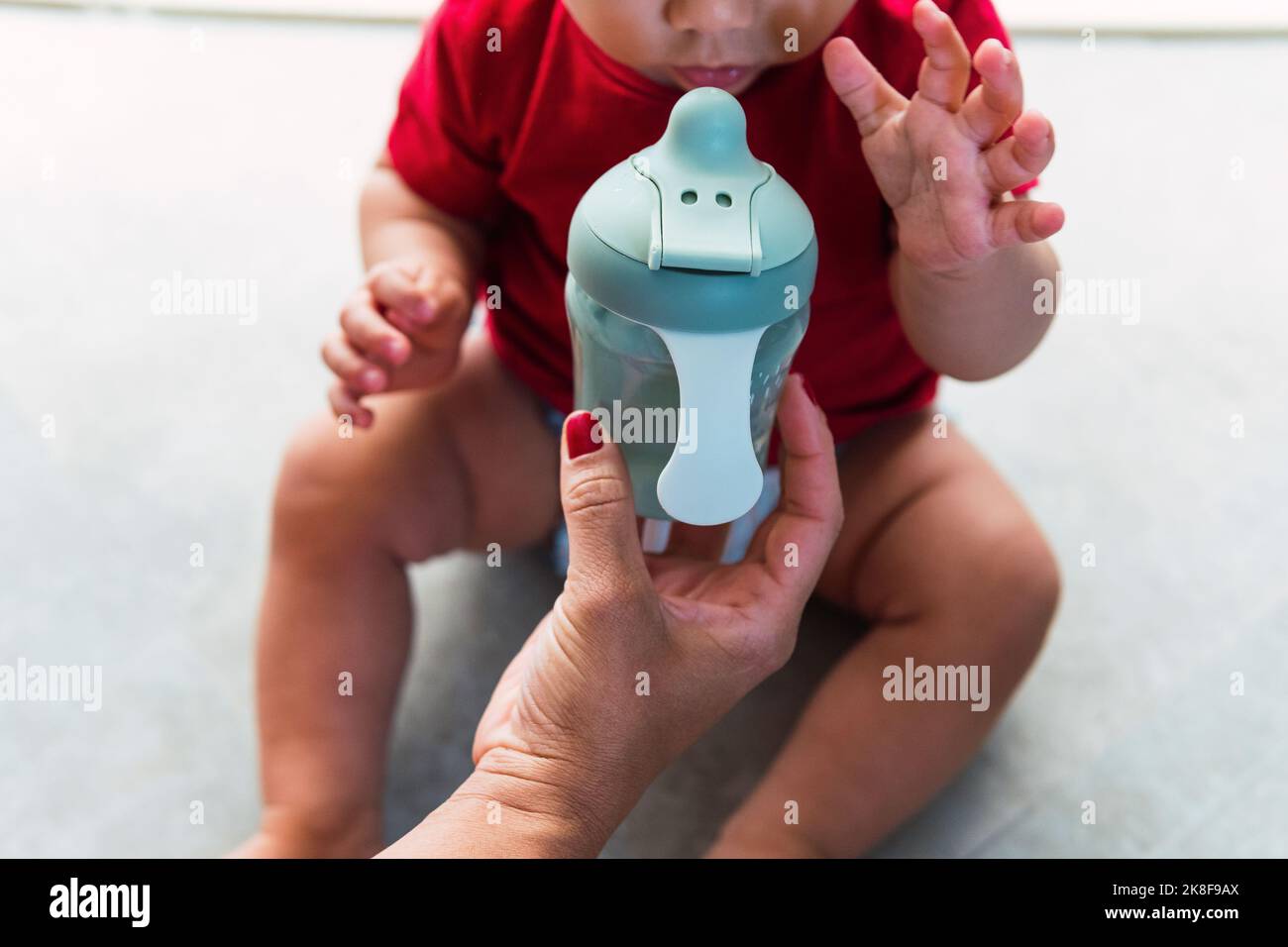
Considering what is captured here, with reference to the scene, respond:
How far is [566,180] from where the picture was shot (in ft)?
2.12

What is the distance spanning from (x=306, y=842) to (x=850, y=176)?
44cm

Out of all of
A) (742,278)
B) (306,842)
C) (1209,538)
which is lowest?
(306,842)

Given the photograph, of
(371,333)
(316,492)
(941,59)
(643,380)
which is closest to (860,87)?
(941,59)

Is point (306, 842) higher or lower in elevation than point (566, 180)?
lower

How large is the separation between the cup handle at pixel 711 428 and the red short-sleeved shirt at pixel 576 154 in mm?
165

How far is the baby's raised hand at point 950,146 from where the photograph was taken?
0.48m

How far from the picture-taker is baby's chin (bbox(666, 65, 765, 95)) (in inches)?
21.8

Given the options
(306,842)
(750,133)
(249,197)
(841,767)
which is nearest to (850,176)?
(750,133)

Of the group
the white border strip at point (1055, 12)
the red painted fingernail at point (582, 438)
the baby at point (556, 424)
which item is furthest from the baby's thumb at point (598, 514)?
the white border strip at point (1055, 12)

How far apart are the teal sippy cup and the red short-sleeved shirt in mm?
A: 124

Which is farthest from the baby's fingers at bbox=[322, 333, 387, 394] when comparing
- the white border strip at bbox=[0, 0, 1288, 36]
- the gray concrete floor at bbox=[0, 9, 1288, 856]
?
the white border strip at bbox=[0, 0, 1288, 36]

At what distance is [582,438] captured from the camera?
0.53 m

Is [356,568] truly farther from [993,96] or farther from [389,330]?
[993,96]
